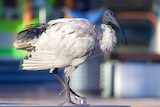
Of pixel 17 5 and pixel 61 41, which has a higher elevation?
Answer: pixel 61 41

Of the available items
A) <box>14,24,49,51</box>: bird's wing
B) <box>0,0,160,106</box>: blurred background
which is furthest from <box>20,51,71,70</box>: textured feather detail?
<box>0,0,160,106</box>: blurred background

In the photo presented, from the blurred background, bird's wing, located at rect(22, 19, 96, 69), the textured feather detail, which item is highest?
bird's wing, located at rect(22, 19, 96, 69)

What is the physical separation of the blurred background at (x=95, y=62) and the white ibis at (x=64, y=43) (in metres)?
2.41

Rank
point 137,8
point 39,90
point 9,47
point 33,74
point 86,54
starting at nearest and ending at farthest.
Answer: point 86,54 < point 39,90 < point 33,74 < point 9,47 < point 137,8

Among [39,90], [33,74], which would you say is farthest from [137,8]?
[39,90]

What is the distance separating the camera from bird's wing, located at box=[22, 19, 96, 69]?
9562 millimetres

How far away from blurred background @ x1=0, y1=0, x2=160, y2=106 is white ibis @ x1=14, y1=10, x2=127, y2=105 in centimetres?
241

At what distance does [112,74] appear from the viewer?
16.4 m

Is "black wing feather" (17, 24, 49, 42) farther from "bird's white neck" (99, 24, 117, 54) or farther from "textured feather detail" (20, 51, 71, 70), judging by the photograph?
"bird's white neck" (99, 24, 117, 54)

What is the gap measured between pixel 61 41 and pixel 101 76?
22.5 feet

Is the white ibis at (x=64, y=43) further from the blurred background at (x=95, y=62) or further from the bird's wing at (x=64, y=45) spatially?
the blurred background at (x=95, y=62)

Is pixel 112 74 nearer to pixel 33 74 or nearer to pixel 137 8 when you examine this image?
pixel 33 74

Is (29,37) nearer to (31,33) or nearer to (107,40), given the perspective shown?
(31,33)

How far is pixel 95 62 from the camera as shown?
16.3m
